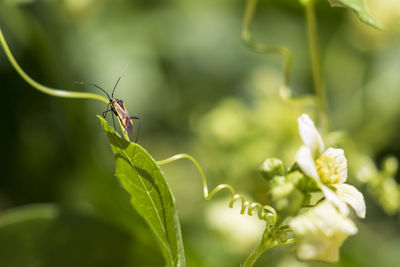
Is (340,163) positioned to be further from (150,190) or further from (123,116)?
(123,116)

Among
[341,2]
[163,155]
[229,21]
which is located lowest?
[163,155]

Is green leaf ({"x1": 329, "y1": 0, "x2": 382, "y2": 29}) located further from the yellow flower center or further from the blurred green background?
the blurred green background

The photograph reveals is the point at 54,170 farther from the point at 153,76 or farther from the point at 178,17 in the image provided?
the point at 178,17

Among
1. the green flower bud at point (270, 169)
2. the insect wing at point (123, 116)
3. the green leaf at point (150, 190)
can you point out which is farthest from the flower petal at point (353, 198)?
the insect wing at point (123, 116)

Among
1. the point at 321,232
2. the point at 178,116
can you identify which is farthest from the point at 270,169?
the point at 178,116

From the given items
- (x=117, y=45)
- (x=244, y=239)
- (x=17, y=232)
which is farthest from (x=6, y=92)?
(x=244, y=239)

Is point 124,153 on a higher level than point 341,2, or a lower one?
lower
